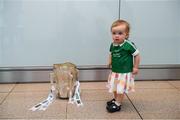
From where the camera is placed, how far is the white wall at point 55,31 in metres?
2.58

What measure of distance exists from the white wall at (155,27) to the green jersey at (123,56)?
2.58 ft

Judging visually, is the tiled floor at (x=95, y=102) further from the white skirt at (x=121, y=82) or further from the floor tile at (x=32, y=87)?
the white skirt at (x=121, y=82)

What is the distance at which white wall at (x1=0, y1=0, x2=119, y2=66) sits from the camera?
2578mm

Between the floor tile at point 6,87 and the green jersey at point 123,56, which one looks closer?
the green jersey at point 123,56

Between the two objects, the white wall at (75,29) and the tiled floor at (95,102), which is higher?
the white wall at (75,29)

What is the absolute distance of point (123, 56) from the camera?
1905 mm

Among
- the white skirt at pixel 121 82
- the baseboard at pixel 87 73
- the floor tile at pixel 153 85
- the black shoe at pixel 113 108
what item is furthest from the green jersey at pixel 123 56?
the baseboard at pixel 87 73

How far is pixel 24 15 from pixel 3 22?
193 millimetres

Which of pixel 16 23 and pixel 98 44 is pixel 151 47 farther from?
pixel 16 23

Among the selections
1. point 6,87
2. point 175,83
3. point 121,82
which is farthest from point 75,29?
point 175,83

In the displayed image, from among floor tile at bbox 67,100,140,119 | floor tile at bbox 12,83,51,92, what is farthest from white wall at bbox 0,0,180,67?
floor tile at bbox 67,100,140,119

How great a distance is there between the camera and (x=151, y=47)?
2.72m

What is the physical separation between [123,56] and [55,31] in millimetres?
917

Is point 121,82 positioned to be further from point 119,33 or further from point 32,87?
point 32,87
